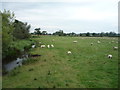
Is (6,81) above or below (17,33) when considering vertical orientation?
below

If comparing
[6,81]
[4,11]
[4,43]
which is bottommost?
[6,81]

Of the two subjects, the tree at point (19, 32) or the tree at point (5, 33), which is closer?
the tree at point (5, 33)

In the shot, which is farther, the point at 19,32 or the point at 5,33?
the point at 19,32

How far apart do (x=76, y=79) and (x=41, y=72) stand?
12.7 ft

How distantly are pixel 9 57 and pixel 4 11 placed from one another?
7443 millimetres

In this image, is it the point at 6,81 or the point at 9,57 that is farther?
the point at 9,57

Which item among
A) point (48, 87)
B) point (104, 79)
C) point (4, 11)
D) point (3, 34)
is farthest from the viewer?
point (4, 11)

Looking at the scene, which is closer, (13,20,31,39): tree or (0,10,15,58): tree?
(0,10,15,58): tree

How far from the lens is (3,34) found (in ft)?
56.6

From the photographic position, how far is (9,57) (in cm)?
2448

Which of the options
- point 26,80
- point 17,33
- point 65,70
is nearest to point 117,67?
point 65,70

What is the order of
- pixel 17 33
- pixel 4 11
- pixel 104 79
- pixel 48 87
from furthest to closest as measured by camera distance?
pixel 17 33, pixel 4 11, pixel 104 79, pixel 48 87

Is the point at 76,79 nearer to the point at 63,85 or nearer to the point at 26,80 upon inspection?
the point at 63,85

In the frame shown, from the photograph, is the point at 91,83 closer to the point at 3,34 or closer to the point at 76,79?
the point at 76,79
